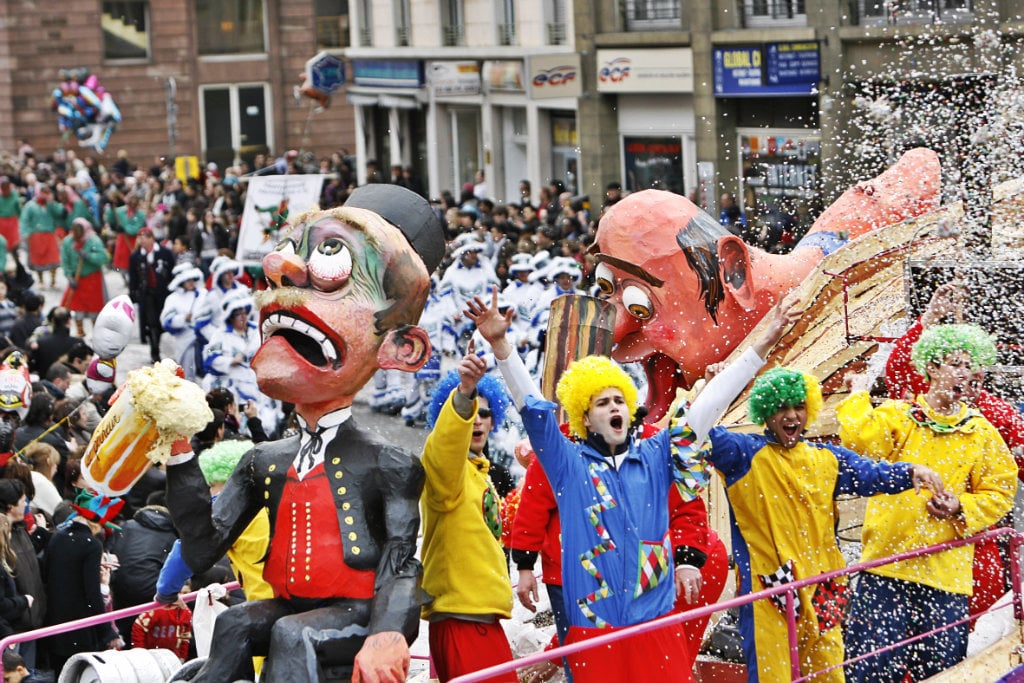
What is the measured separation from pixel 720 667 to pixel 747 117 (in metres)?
15.3

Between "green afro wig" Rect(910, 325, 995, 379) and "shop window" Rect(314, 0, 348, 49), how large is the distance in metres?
37.2

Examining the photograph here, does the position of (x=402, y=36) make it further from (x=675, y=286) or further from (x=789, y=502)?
(x=789, y=502)

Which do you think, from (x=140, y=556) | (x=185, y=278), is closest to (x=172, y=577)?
(x=140, y=556)

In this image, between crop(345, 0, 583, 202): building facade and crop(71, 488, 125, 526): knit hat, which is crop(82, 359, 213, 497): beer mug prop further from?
crop(345, 0, 583, 202): building facade

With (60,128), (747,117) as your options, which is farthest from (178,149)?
(747,117)

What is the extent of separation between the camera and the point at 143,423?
5797 mm

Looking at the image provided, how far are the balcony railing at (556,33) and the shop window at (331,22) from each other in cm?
1639

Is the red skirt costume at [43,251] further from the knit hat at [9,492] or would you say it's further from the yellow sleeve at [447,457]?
the yellow sleeve at [447,457]

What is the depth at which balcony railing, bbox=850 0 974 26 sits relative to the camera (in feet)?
58.2

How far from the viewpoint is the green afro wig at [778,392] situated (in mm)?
6551

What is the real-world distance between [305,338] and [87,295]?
50.8ft

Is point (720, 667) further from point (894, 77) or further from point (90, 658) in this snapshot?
point (894, 77)

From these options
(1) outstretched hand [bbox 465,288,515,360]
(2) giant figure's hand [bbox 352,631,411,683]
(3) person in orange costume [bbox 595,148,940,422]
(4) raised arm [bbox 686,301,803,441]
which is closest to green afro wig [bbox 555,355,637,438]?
(4) raised arm [bbox 686,301,803,441]

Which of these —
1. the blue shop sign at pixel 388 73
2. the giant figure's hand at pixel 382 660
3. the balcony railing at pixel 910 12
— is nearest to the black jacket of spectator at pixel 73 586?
the giant figure's hand at pixel 382 660
